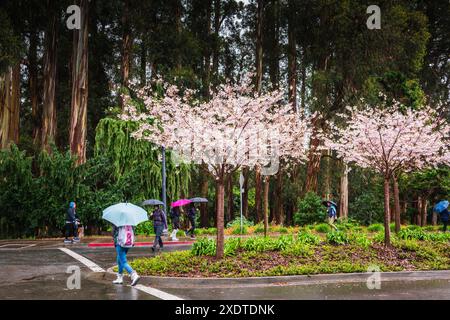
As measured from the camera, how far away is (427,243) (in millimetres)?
16984

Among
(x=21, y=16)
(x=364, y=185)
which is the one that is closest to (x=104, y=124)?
(x=21, y=16)

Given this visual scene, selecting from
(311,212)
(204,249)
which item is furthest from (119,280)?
(311,212)

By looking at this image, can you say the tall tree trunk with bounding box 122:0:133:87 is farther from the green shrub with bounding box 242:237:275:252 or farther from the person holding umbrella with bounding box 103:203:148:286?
the person holding umbrella with bounding box 103:203:148:286

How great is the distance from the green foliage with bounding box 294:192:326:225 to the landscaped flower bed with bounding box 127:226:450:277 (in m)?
14.4

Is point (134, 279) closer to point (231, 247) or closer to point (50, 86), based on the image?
point (231, 247)

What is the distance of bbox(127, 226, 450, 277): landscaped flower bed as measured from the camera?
42.7 feet

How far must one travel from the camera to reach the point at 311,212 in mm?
31828

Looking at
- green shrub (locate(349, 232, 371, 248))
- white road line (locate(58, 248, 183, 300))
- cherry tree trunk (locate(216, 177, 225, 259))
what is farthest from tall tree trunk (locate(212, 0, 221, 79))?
cherry tree trunk (locate(216, 177, 225, 259))

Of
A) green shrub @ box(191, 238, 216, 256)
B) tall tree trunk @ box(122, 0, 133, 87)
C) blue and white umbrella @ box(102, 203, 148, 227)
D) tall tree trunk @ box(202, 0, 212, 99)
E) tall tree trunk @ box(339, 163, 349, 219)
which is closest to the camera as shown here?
blue and white umbrella @ box(102, 203, 148, 227)

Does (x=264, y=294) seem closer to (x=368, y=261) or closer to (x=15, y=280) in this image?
(x=368, y=261)

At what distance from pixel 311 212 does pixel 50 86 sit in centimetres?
1705

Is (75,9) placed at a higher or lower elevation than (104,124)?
higher

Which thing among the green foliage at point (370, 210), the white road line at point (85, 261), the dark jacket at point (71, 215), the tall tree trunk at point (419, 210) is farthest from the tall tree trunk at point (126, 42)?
the tall tree trunk at point (419, 210)

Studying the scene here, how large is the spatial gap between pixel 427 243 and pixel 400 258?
241cm
